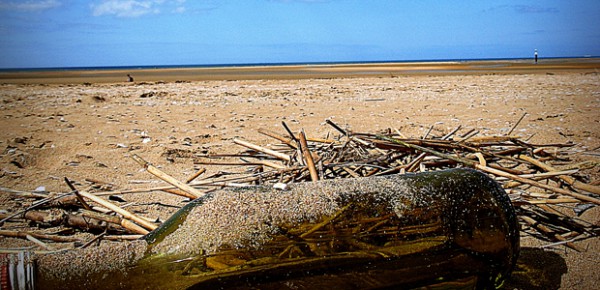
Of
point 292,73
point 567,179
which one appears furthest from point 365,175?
point 292,73

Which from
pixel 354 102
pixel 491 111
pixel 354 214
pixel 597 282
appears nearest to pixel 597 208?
pixel 597 282

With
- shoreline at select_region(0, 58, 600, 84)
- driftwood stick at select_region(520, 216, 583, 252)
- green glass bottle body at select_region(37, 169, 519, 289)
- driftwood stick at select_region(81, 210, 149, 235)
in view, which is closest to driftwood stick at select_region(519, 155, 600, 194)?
driftwood stick at select_region(520, 216, 583, 252)

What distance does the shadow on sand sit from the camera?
4.89 feet

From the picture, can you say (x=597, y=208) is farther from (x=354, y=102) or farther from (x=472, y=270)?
(x=354, y=102)

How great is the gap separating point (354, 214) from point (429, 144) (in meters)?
1.08

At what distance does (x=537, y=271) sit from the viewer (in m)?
1.59

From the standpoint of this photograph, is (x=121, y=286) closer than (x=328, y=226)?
Yes

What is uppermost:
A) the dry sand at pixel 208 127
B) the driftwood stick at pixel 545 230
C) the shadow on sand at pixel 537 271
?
the dry sand at pixel 208 127

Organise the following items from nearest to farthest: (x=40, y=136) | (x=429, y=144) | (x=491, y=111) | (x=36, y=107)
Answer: (x=429, y=144) < (x=40, y=136) < (x=491, y=111) < (x=36, y=107)

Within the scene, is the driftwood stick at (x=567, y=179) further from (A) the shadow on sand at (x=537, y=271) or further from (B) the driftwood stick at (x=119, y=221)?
(B) the driftwood stick at (x=119, y=221)

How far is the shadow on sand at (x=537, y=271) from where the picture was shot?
1.49 metres

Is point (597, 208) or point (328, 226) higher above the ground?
point (328, 226)

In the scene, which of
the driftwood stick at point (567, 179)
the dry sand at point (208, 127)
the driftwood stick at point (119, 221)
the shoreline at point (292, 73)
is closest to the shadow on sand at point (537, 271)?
the dry sand at point (208, 127)

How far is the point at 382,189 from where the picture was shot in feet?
4.05
